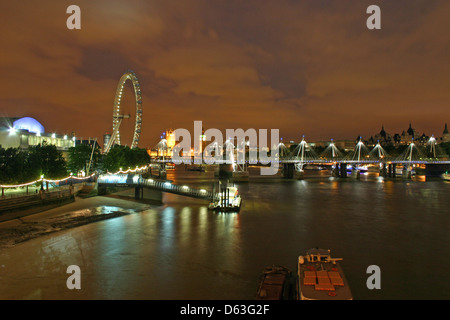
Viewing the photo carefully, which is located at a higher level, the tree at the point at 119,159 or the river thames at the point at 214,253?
the tree at the point at 119,159

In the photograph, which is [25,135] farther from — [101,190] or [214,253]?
[214,253]

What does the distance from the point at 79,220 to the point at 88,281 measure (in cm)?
1372

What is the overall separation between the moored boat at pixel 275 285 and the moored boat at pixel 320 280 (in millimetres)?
694

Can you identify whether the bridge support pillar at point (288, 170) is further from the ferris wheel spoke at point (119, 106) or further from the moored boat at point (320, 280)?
the moored boat at point (320, 280)

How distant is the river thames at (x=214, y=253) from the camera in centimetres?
1474

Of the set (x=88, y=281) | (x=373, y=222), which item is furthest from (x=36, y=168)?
(x=373, y=222)

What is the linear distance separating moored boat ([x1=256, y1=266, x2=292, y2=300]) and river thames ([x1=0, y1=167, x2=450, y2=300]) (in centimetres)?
92

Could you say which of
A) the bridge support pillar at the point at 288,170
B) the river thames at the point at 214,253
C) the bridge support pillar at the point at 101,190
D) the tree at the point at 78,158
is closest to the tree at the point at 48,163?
the bridge support pillar at the point at 101,190

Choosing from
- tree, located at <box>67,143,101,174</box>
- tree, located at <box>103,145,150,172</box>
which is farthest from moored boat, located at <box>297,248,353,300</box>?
tree, located at <box>103,145,150,172</box>

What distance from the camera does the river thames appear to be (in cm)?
1474

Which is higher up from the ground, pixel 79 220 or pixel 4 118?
pixel 4 118

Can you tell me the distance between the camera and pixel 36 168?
37.1 meters
